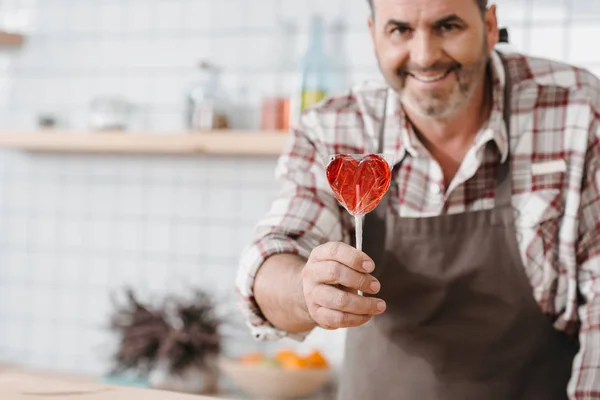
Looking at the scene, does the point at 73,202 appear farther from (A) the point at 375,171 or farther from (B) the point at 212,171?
(A) the point at 375,171

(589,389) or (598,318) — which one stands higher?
(598,318)

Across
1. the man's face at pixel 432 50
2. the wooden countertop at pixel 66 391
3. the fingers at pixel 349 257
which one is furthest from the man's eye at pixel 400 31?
the wooden countertop at pixel 66 391

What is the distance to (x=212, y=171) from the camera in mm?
2891

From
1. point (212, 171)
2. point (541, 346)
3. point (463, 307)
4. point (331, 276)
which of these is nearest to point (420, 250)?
point (463, 307)

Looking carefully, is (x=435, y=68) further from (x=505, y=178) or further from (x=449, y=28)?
(x=505, y=178)

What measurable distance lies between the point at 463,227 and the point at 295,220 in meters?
0.29

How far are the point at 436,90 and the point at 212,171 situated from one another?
1.48 meters

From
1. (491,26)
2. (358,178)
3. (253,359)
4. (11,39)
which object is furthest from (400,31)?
(11,39)

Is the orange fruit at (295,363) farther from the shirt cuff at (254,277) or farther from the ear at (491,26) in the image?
the ear at (491,26)

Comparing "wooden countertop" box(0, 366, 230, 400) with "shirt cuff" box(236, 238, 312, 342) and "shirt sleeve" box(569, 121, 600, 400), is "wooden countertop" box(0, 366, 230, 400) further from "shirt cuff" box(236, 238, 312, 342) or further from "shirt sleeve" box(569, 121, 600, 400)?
"shirt sleeve" box(569, 121, 600, 400)

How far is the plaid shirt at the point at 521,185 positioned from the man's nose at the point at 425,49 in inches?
7.3

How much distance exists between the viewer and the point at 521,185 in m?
1.59

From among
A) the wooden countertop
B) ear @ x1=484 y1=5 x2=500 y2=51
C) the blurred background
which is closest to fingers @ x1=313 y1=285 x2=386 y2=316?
the wooden countertop

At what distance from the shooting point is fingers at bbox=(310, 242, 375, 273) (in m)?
1.11
